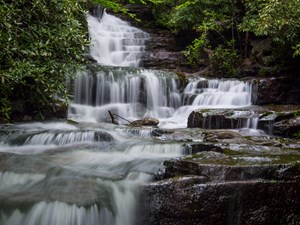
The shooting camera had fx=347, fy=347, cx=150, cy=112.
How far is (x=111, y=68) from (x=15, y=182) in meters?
8.84

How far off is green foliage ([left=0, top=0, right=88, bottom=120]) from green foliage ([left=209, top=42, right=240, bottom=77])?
8.03m

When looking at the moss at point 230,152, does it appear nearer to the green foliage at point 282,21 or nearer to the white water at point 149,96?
the white water at point 149,96

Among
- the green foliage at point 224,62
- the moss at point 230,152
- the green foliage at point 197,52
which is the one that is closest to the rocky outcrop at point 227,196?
the moss at point 230,152

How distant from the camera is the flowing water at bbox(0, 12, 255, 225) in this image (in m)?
3.96

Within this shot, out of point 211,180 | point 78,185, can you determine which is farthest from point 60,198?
point 211,180

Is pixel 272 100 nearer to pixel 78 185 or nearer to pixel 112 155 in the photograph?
pixel 112 155

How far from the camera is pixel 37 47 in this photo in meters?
7.15

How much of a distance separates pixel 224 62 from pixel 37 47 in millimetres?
9502

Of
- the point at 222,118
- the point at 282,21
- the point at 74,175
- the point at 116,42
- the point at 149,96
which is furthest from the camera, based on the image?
the point at 116,42

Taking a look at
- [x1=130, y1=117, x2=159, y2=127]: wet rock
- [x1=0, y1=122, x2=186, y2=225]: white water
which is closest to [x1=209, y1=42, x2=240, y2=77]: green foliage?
[x1=130, y1=117, x2=159, y2=127]: wet rock

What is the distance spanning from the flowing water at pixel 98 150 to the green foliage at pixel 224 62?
1996mm

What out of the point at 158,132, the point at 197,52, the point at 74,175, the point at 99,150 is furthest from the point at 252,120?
the point at 197,52

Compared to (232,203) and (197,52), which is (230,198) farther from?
(197,52)

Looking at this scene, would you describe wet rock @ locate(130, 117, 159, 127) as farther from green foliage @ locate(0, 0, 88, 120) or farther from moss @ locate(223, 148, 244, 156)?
moss @ locate(223, 148, 244, 156)
